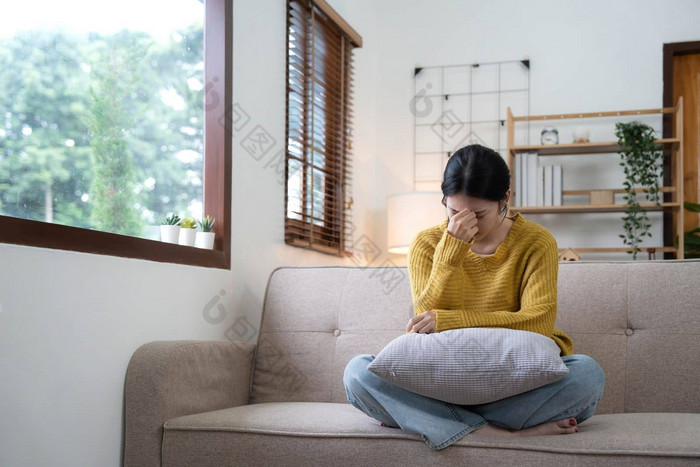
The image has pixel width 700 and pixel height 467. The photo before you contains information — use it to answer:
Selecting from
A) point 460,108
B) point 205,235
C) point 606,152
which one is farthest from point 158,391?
point 606,152

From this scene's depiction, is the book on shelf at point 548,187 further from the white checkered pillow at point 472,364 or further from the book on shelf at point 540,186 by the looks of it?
the white checkered pillow at point 472,364

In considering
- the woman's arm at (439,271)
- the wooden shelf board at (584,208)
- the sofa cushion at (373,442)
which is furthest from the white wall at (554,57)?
the sofa cushion at (373,442)

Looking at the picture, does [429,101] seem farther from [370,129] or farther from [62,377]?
[62,377]

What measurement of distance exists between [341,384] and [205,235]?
26.5 inches

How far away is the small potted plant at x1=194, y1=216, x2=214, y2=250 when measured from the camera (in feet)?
8.34

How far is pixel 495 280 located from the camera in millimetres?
2012

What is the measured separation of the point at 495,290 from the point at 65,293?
1.08 m

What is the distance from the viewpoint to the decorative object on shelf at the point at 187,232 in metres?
2.46

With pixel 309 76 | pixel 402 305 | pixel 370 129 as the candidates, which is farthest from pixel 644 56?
pixel 402 305

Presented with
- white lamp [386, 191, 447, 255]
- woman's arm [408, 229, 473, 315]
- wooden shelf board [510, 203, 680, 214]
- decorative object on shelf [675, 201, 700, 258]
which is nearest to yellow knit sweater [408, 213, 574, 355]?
woman's arm [408, 229, 473, 315]

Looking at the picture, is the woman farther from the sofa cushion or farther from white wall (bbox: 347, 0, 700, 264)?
white wall (bbox: 347, 0, 700, 264)

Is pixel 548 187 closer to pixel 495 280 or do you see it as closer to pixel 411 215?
pixel 411 215

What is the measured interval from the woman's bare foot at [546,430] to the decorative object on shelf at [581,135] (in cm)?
272

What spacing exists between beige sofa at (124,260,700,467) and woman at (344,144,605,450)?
A: 48 millimetres
